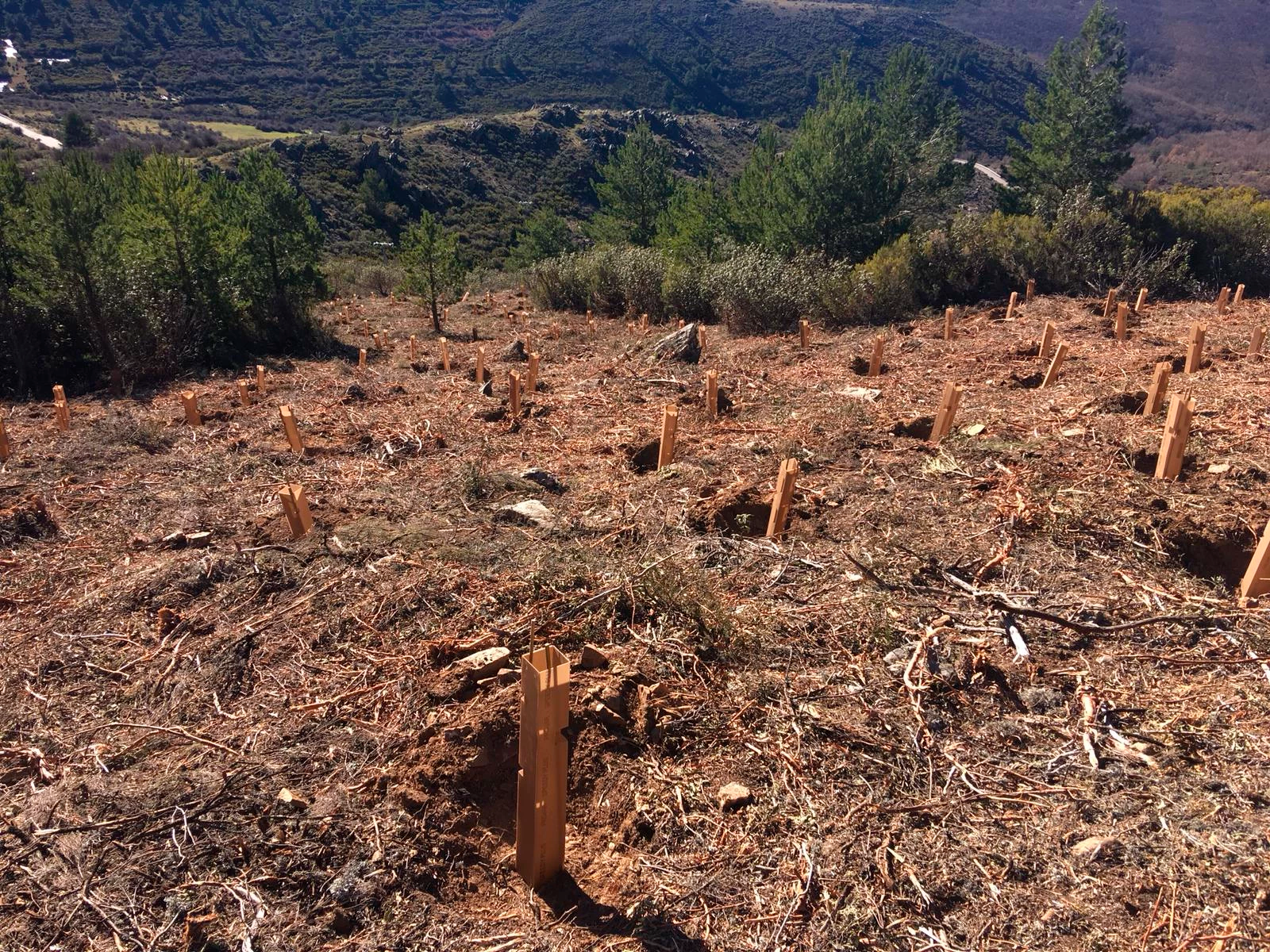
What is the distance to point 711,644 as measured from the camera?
3.30m

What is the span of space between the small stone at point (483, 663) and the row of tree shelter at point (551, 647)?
782 millimetres

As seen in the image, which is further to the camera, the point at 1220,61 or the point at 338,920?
the point at 1220,61

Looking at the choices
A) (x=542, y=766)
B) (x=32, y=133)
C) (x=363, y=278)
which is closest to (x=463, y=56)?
(x=32, y=133)

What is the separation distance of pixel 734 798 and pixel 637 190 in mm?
29305

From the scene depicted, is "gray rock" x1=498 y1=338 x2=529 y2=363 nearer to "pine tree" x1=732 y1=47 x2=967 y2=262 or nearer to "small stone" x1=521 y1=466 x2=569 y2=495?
"small stone" x1=521 y1=466 x2=569 y2=495

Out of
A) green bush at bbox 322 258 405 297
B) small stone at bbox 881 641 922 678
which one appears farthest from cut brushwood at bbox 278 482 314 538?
green bush at bbox 322 258 405 297

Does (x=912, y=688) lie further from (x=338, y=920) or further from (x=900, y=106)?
(x=900, y=106)

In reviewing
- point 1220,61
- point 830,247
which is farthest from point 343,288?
point 1220,61

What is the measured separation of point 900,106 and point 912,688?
25424 mm

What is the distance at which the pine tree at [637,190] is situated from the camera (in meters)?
28.7

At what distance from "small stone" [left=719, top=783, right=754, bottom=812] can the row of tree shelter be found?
1.99ft

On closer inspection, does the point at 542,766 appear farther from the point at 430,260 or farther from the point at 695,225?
the point at 695,225

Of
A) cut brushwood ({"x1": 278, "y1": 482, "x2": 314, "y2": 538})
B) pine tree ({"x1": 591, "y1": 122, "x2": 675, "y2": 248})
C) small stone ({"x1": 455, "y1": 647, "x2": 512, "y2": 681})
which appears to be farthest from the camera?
pine tree ({"x1": 591, "y1": 122, "x2": 675, "y2": 248})

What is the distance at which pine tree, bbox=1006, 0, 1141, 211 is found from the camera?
68.8 ft
